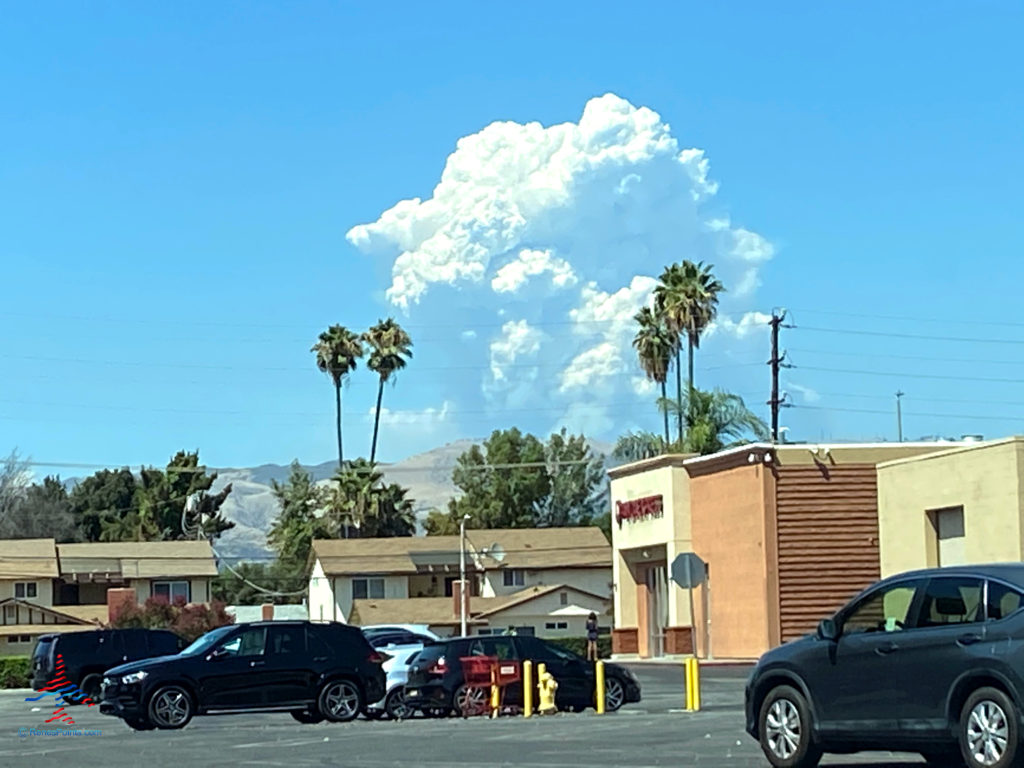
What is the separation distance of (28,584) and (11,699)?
38.2 metres

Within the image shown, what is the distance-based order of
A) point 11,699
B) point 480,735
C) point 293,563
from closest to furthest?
point 480,735, point 11,699, point 293,563

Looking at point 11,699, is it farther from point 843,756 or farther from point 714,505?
point 843,756

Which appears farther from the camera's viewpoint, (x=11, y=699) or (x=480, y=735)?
(x=11, y=699)

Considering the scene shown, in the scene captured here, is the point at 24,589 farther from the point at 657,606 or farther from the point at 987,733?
the point at 987,733

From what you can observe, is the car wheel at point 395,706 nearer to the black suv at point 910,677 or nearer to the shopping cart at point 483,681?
the shopping cart at point 483,681

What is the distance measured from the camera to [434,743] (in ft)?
66.6

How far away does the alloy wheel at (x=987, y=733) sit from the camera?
12.8 m

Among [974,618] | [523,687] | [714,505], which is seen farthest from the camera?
Answer: [714,505]

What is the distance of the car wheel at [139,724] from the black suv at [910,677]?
12.3m

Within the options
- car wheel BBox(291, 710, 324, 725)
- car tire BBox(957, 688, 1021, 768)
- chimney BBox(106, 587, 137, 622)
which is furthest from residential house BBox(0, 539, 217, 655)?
car tire BBox(957, 688, 1021, 768)

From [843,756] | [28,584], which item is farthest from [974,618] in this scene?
[28,584]

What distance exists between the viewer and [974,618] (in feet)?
43.9

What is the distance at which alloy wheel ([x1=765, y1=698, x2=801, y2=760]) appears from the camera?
15.0m

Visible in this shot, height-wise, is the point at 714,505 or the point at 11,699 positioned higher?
the point at 714,505
